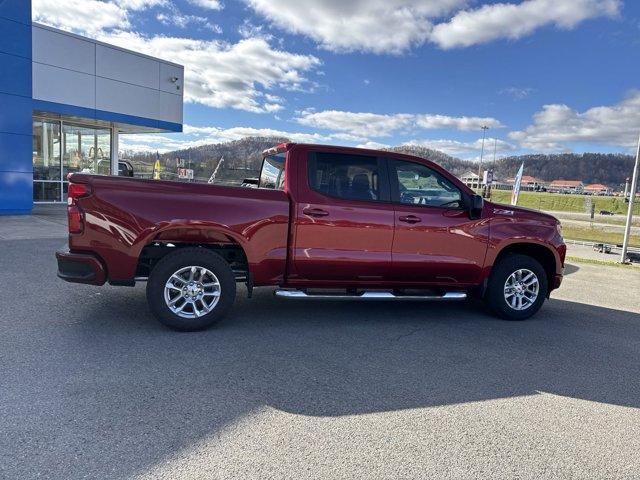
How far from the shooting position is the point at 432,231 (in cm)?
582

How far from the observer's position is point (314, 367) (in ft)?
14.3

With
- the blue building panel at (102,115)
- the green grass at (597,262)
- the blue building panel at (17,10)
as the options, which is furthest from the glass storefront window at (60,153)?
the green grass at (597,262)

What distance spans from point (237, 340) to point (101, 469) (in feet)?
7.47

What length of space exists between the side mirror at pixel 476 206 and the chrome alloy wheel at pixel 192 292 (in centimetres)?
317

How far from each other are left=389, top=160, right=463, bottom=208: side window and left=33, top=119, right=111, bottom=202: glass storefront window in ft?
54.7

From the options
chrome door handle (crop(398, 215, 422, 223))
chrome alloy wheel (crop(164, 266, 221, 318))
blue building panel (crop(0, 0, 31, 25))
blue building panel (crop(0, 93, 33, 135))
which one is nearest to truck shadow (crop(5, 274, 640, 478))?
chrome alloy wheel (crop(164, 266, 221, 318))

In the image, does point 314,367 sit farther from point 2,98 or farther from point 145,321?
point 2,98

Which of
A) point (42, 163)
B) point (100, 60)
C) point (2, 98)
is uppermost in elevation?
point (100, 60)

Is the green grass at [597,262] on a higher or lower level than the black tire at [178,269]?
lower

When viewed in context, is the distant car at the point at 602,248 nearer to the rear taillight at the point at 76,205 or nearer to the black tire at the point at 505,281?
the black tire at the point at 505,281

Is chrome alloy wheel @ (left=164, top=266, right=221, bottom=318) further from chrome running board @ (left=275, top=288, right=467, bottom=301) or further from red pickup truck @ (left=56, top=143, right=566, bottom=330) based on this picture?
chrome running board @ (left=275, top=288, right=467, bottom=301)

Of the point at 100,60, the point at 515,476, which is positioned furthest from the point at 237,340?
the point at 100,60

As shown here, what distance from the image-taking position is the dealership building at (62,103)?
14695 mm

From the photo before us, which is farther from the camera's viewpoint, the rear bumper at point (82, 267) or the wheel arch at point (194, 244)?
the wheel arch at point (194, 244)
